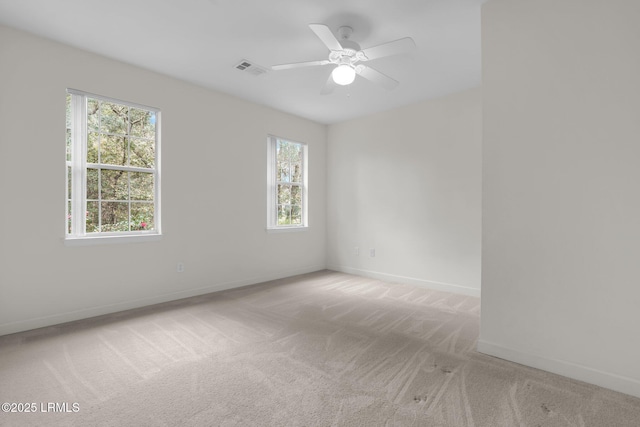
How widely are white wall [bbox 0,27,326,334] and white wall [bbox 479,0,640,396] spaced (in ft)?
10.8

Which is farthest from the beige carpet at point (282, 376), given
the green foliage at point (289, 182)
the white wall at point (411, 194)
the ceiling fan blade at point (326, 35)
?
the ceiling fan blade at point (326, 35)

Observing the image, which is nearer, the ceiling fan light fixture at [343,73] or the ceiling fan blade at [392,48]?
the ceiling fan blade at [392,48]

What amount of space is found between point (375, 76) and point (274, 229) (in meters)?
2.97

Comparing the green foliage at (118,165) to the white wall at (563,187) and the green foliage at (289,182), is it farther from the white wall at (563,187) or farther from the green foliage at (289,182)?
the white wall at (563,187)

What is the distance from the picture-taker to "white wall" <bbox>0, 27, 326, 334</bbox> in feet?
9.39

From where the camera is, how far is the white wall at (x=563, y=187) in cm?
197

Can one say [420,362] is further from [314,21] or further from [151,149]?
[151,149]

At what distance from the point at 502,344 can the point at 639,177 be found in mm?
1447

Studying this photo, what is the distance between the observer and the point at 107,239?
3381 mm

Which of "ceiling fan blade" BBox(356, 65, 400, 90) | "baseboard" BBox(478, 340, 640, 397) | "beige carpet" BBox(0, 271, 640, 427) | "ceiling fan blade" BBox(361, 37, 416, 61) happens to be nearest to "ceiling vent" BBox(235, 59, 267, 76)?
"ceiling fan blade" BBox(356, 65, 400, 90)

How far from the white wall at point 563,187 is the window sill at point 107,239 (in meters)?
3.56

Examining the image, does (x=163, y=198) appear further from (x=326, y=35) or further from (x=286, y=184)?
(x=326, y=35)

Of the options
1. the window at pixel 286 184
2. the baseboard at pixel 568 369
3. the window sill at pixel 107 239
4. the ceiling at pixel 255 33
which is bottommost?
the baseboard at pixel 568 369

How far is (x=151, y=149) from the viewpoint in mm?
3807
